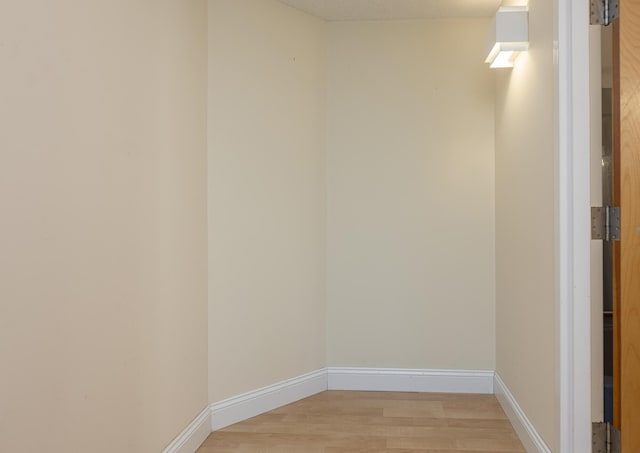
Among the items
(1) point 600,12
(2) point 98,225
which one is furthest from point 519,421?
(2) point 98,225

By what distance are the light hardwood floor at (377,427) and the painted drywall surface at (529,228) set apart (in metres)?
0.24

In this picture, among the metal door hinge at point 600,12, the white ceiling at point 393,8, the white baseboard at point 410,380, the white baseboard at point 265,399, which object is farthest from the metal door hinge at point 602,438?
the white ceiling at point 393,8

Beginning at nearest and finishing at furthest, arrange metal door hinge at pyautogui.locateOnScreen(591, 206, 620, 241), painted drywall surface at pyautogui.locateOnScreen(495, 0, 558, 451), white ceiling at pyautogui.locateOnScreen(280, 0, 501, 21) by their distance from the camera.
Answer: metal door hinge at pyautogui.locateOnScreen(591, 206, 620, 241) < painted drywall surface at pyautogui.locateOnScreen(495, 0, 558, 451) < white ceiling at pyautogui.locateOnScreen(280, 0, 501, 21)

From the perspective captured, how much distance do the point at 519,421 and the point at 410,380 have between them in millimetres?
987

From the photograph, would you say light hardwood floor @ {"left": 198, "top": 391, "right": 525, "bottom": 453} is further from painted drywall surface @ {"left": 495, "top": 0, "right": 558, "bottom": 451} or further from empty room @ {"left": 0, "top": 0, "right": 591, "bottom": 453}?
painted drywall surface @ {"left": 495, "top": 0, "right": 558, "bottom": 451}

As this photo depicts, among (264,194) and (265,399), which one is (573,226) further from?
(265,399)

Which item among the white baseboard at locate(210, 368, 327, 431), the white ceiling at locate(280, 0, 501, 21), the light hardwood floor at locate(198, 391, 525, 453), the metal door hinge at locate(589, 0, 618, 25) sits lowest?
the light hardwood floor at locate(198, 391, 525, 453)

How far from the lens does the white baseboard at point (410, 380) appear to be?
3.87m

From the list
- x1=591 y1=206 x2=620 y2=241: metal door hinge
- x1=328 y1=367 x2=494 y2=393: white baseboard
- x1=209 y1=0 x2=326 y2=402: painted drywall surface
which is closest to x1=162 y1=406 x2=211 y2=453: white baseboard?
x1=209 y1=0 x2=326 y2=402: painted drywall surface

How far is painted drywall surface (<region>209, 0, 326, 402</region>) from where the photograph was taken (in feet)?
10.6

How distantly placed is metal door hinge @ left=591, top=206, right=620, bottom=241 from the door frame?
23mm

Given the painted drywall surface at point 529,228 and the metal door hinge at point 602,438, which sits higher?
the painted drywall surface at point 529,228

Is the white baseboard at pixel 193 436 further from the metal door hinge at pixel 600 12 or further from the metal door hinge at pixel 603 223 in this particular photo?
the metal door hinge at pixel 600 12

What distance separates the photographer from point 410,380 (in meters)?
3.91
